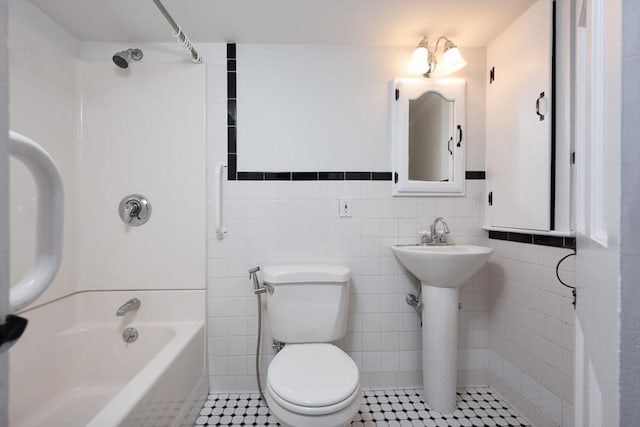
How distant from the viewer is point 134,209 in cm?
158

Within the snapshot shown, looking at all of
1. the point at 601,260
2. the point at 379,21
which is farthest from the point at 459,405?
the point at 379,21

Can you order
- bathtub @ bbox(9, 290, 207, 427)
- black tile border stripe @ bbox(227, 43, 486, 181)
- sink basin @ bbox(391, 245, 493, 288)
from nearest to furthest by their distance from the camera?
bathtub @ bbox(9, 290, 207, 427) < sink basin @ bbox(391, 245, 493, 288) < black tile border stripe @ bbox(227, 43, 486, 181)

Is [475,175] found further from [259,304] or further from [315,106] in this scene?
[259,304]

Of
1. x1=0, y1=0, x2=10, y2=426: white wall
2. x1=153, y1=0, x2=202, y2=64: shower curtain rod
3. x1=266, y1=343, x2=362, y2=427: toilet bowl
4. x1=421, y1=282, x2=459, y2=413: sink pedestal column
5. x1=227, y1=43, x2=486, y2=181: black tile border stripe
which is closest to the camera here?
x1=0, y1=0, x2=10, y2=426: white wall

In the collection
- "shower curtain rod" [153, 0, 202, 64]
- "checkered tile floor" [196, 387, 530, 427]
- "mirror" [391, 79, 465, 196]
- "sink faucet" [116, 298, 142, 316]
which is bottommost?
"checkered tile floor" [196, 387, 530, 427]

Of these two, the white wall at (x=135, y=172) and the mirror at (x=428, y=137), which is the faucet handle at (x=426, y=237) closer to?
the mirror at (x=428, y=137)

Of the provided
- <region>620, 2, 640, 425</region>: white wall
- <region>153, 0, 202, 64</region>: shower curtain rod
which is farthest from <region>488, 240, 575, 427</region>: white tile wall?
<region>153, 0, 202, 64</region>: shower curtain rod

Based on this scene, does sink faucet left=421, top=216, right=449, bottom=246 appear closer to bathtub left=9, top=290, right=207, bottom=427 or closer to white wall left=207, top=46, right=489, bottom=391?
white wall left=207, top=46, right=489, bottom=391

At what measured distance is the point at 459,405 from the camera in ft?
5.09

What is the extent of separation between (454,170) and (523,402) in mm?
1296

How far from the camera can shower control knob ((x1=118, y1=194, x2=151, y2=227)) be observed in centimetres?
157

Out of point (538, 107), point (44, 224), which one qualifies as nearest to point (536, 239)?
point (538, 107)

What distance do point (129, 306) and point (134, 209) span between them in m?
0.53

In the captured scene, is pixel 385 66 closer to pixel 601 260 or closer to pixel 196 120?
pixel 196 120
